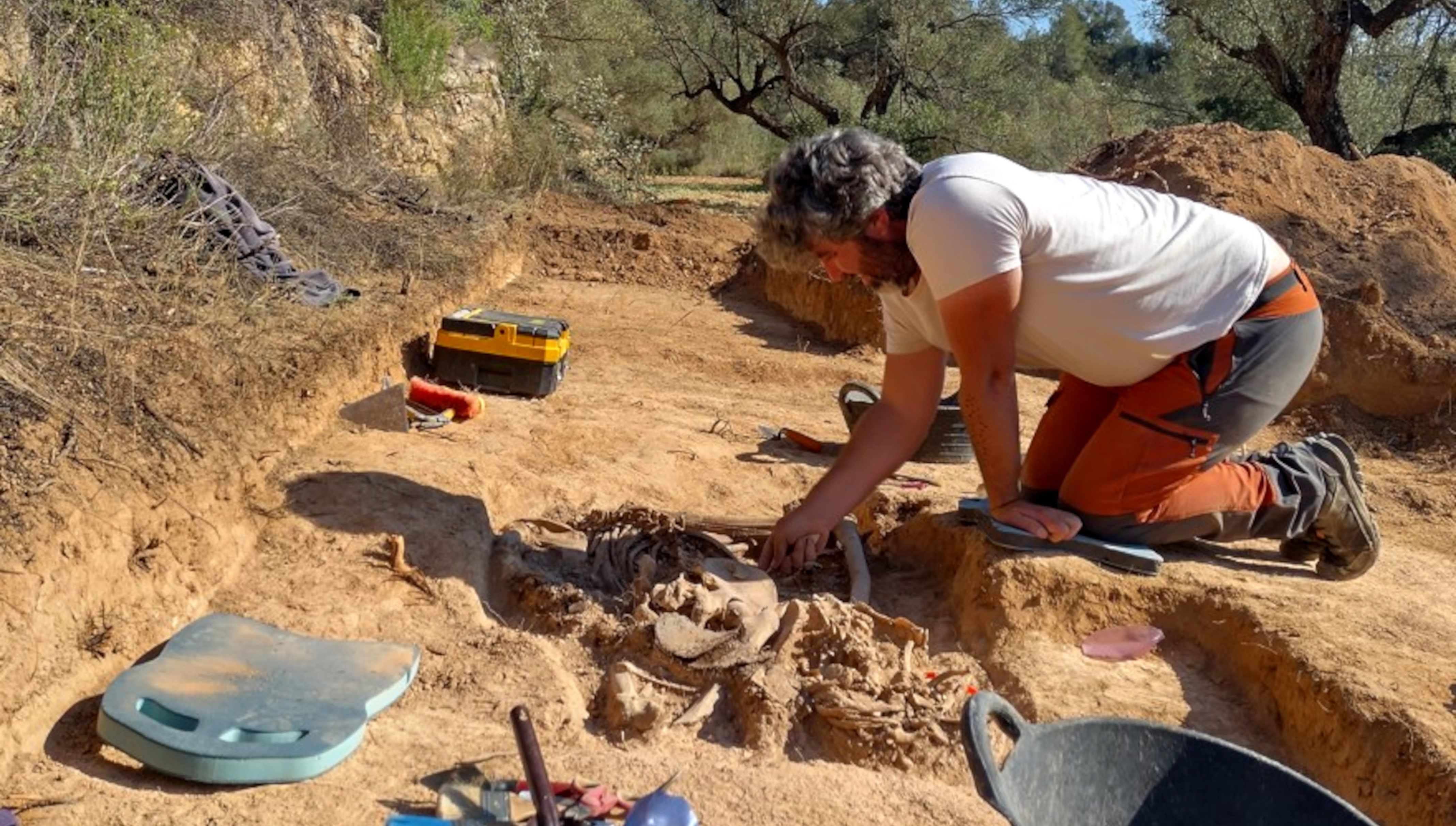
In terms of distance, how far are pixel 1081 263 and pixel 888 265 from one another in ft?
1.72

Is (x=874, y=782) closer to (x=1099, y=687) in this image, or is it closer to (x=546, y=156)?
(x=1099, y=687)

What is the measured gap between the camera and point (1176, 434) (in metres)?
3.61

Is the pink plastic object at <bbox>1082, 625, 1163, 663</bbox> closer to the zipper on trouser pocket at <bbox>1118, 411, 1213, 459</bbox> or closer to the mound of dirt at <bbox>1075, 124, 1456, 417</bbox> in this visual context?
the zipper on trouser pocket at <bbox>1118, 411, 1213, 459</bbox>

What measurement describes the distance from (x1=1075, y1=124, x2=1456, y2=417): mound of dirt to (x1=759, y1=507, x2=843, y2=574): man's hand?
450cm

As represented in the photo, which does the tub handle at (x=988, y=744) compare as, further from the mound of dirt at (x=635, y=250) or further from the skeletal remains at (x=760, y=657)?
the mound of dirt at (x=635, y=250)

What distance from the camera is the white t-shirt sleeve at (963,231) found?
311cm

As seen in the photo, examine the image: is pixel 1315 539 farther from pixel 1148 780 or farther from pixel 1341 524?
pixel 1148 780

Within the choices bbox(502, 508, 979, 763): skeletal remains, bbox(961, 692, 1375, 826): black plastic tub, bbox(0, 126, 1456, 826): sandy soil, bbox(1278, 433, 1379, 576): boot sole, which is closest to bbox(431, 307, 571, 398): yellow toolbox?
bbox(0, 126, 1456, 826): sandy soil

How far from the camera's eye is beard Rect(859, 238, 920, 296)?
10.6 ft

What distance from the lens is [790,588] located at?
13.3 feet

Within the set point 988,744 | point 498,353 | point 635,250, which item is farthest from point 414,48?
point 988,744

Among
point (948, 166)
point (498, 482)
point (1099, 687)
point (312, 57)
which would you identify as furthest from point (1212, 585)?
point (312, 57)

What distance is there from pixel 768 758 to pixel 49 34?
4.74 m

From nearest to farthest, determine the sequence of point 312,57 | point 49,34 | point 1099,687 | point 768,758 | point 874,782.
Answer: point 874,782, point 768,758, point 1099,687, point 49,34, point 312,57
